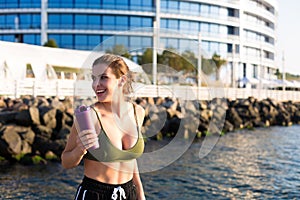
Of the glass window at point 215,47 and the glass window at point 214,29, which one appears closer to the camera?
the glass window at point 215,47

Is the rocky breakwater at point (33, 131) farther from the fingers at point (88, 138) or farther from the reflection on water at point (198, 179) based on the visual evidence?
the fingers at point (88, 138)

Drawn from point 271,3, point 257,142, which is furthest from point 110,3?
point 257,142

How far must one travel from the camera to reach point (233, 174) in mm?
12852

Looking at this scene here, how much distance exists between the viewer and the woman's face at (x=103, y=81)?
2.52 metres

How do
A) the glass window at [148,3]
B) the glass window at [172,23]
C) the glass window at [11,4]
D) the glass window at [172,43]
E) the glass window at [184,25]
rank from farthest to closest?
the glass window at [184,25], the glass window at [172,23], the glass window at [148,3], the glass window at [11,4], the glass window at [172,43]

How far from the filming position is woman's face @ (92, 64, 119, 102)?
2520 mm

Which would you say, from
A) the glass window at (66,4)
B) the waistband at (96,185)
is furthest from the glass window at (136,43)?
the glass window at (66,4)

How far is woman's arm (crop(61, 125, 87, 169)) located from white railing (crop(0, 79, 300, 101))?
379mm

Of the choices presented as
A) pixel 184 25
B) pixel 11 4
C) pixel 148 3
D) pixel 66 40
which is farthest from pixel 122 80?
pixel 184 25

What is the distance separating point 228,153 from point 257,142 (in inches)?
187

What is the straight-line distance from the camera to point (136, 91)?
2885 mm

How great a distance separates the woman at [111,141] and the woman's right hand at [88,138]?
0.02 m

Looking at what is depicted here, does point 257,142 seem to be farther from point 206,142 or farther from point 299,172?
point 206,142

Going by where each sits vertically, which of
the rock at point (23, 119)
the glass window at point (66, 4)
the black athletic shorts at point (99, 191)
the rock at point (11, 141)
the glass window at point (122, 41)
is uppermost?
the glass window at point (66, 4)
